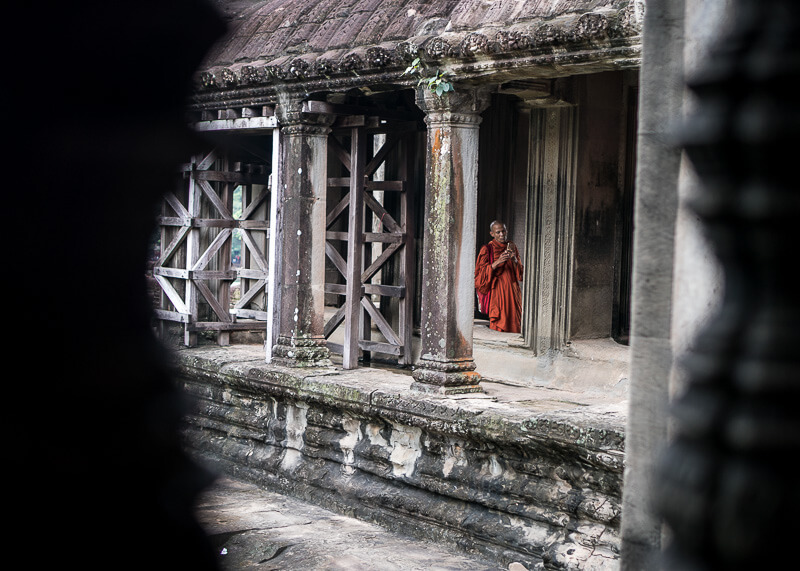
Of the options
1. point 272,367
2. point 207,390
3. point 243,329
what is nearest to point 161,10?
point 272,367

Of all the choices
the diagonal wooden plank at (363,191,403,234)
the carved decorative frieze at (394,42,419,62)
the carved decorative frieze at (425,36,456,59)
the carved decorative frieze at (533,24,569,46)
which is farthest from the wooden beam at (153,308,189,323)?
the carved decorative frieze at (533,24,569,46)

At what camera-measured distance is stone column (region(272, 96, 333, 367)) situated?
962 centimetres

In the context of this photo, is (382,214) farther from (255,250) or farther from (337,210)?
(255,250)

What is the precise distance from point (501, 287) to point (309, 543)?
3.50m

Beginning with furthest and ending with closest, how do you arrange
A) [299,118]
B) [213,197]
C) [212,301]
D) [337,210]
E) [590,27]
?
1. [212,301]
2. [213,197]
3. [337,210]
4. [299,118]
5. [590,27]

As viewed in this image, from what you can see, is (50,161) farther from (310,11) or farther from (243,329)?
(243,329)

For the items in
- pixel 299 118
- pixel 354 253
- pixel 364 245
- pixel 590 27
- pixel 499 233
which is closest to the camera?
pixel 590 27

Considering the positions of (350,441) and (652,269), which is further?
(350,441)

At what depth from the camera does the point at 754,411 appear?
2.91ft

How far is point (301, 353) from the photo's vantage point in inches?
380

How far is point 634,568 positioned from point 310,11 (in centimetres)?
878

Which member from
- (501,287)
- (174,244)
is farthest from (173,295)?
(501,287)

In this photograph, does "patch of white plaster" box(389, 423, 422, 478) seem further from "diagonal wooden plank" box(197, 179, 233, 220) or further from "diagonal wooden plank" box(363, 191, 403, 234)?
"diagonal wooden plank" box(197, 179, 233, 220)

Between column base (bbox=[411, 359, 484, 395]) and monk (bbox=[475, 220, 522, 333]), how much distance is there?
2.15 m
